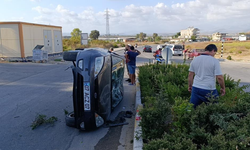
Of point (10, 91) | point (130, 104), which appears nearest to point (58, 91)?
point (10, 91)

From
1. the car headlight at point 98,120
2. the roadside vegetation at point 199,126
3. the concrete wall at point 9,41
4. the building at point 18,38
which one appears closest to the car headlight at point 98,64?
the car headlight at point 98,120

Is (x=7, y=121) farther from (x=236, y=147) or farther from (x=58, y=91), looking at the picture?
(x=236, y=147)

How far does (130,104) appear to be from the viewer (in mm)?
6742

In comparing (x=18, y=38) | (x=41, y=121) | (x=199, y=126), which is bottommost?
(x=41, y=121)

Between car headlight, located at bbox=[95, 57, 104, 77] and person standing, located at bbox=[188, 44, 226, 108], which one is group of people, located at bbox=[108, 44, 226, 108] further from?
car headlight, located at bbox=[95, 57, 104, 77]

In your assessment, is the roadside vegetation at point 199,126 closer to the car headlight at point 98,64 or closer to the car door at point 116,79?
the car headlight at point 98,64

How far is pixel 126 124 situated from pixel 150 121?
66.8 inches

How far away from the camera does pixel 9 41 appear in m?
19.4

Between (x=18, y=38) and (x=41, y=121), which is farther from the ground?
(x=18, y=38)

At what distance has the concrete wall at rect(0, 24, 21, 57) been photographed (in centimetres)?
1930

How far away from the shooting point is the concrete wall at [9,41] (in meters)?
19.3

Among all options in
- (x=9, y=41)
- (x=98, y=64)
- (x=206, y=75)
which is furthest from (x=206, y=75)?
(x=9, y=41)

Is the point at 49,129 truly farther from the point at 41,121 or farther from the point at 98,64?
the point at 98,64

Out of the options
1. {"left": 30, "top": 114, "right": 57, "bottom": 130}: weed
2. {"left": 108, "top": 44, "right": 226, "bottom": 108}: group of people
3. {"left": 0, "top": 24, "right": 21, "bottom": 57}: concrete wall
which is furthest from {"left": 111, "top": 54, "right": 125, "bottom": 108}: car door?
{"left": 0, "top": 24, "right": 21, "bottom": 57}: concrete wall
